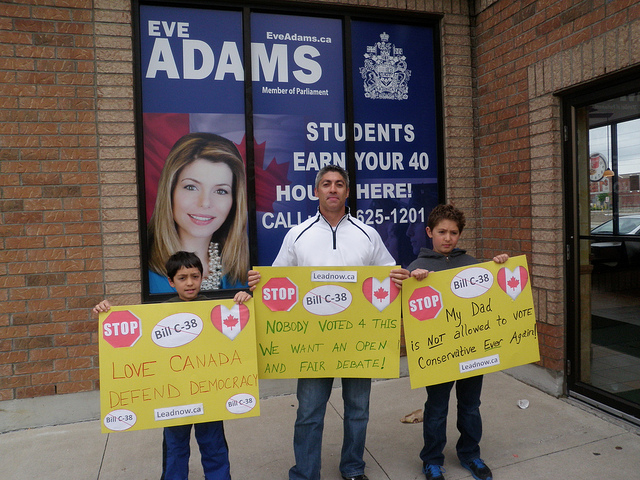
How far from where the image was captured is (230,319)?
2717mm

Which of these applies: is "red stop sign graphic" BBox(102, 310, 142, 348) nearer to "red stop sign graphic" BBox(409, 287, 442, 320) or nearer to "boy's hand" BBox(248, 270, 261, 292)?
"boy's hand" BBox(248, 270, 261, 292)

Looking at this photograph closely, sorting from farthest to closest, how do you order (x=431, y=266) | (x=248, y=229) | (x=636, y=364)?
(x=248, y=229)
(x=636, y=364)
(x=431, y=266)

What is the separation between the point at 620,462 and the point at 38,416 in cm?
429

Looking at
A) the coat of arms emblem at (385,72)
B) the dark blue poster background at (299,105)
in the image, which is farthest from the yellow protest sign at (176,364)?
the coat of arms emblem at (385,72)

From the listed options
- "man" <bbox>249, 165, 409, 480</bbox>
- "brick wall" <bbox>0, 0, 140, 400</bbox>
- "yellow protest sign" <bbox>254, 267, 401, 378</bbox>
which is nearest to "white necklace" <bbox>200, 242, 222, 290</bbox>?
"brick wall" <bbox>0, 0, 140, 400</bbox>

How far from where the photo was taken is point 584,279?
4.03 meters

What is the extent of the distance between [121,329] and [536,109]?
372 centimetres

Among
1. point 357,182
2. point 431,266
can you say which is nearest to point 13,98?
point 357,182

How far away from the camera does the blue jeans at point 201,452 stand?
2.66 metres

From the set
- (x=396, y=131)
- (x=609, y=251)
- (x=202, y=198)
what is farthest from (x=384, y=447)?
(x=396, y=131)

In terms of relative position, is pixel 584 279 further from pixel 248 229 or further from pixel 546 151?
pixel 248 229

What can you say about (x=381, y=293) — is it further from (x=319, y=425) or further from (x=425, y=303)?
(x=319, y=425)

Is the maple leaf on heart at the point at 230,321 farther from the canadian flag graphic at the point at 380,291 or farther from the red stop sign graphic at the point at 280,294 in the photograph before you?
the canadian flag graphic at the point at 380,291

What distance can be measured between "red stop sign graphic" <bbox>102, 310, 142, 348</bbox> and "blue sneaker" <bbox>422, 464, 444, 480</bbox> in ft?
6.29
